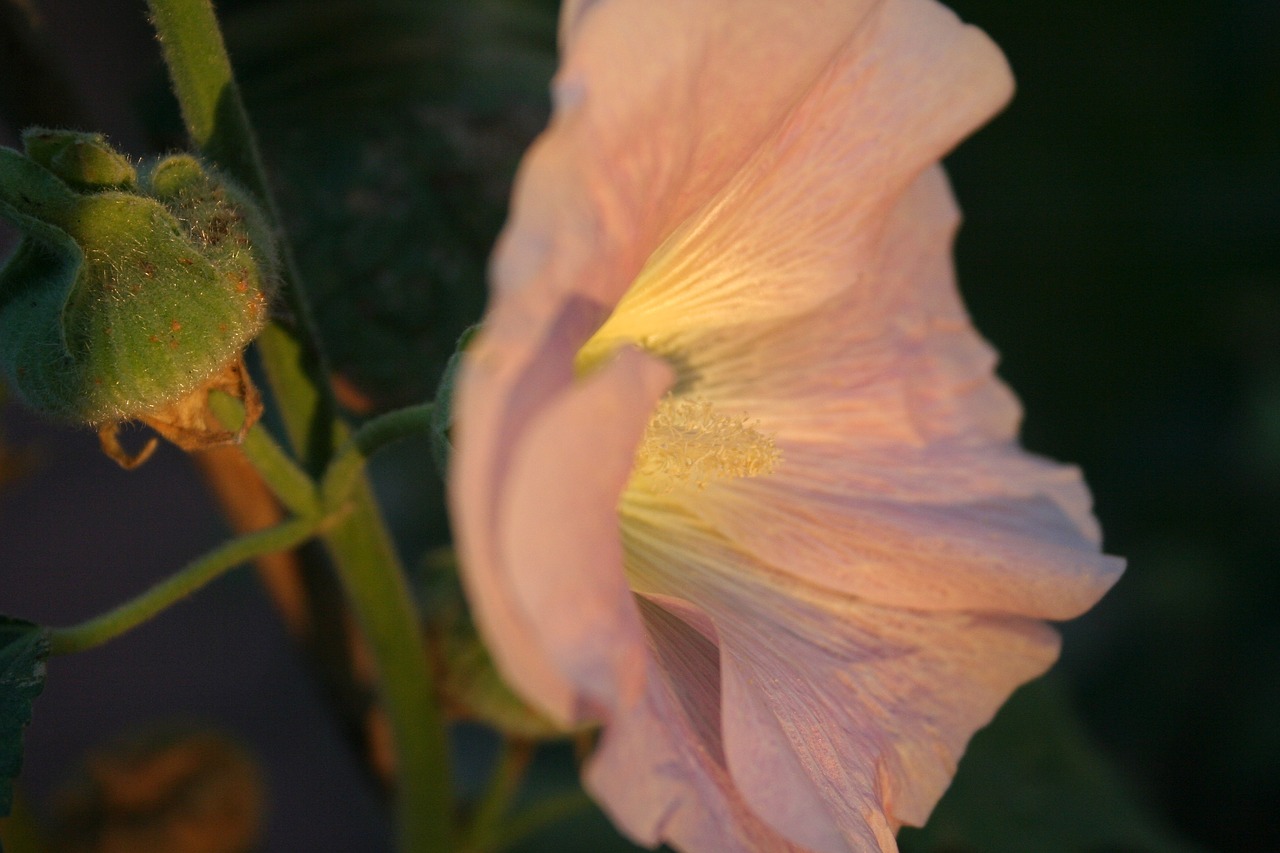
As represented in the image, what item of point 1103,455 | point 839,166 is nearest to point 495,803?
point 839,166

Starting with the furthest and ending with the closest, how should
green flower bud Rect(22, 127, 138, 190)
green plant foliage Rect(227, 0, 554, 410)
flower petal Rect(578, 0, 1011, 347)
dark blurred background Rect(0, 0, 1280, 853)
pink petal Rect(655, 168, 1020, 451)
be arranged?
dark blurred background Rect(0, 0, 1280, 853) → green plant foliage Rect(227, 0, 554, 410) → pink petal Rect(655, 168, 1020, 451) → flower petal Rect(578, 0, 1011, 347) → green flower bud Rect(22, 127, 138, 190)

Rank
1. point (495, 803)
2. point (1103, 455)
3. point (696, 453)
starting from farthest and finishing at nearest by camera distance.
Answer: point (1103, 455), point (495, 803), point (696, 453)

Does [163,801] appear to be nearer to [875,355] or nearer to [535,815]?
[535,815]

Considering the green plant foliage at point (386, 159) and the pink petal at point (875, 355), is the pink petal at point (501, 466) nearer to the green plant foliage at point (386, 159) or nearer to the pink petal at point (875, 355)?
the pink petal at point (875, 355)

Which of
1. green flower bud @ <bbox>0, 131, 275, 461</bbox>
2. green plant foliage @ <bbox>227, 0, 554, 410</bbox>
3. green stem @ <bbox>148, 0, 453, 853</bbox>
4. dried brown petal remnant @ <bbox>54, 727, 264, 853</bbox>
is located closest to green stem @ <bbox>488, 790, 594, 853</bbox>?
green stem @ <bbox>148, 0, 453, 853</bbox>

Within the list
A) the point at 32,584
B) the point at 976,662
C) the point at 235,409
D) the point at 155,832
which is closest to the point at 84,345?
the point at 235,409

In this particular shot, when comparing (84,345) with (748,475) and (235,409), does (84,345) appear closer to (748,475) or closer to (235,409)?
(235,409)

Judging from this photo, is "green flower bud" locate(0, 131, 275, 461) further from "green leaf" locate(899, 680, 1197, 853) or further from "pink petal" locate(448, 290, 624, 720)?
"green leaf" locate(899, 680, 1197, 853)
